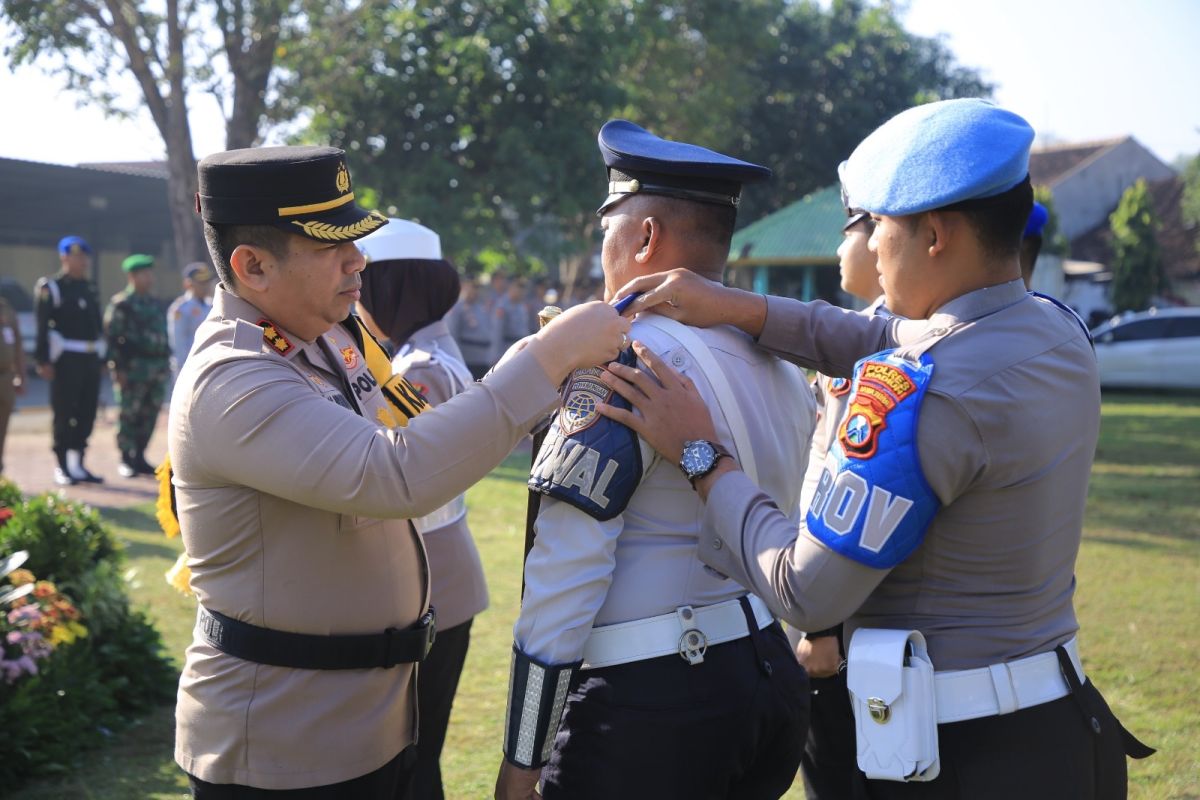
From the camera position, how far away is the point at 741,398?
2160mm

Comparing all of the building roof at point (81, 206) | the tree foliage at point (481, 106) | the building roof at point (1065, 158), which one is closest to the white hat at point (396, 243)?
the tree foliage at point (481, 106)

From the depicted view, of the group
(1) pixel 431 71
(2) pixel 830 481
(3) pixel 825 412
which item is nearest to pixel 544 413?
(2) pixel 830 481

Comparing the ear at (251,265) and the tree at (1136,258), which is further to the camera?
the tree at (1136,258)

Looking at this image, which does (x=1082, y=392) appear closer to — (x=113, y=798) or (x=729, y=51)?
(x=113, y=798)

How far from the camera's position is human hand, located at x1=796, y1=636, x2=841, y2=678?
286 cm

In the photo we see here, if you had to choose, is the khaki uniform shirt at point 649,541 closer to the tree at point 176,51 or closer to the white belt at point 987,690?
the white belt at point 987,690

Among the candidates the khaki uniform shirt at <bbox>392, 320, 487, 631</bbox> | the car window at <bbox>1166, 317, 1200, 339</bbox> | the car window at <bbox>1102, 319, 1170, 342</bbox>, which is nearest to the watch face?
the khaki uniform shirt at <bbox>392, 320, 487, 631</bbox>

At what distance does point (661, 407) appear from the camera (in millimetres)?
1979

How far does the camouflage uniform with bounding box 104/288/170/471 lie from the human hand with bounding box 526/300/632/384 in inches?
384

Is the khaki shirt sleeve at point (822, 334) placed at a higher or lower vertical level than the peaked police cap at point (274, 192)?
lower

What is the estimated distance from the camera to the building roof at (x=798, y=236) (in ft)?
66.9

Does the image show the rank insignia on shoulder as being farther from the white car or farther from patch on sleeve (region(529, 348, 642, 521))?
the white car

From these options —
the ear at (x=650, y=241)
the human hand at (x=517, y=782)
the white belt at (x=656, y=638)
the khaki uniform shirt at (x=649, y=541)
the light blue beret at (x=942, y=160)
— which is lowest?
the human hand at (x=517, y=782)

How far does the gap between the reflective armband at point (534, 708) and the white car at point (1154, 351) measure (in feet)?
68.3
